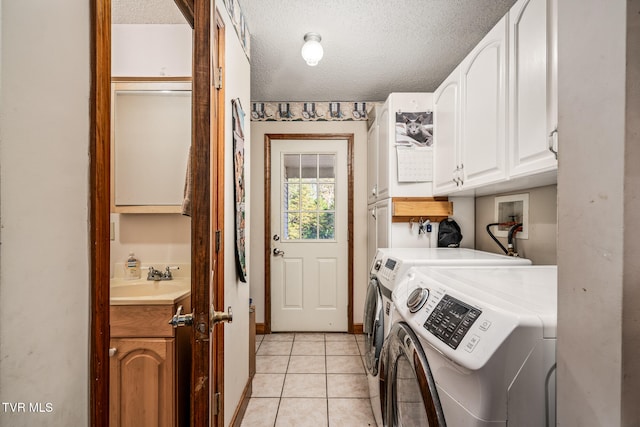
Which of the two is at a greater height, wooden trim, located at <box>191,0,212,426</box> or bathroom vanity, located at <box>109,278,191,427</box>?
wooden trim, located at <box>191,0,212,426</box>

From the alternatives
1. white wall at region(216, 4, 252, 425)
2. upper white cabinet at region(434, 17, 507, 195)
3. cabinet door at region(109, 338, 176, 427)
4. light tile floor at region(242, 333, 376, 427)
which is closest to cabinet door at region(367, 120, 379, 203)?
upper white cabinet at region(434, 17, 507, 195)

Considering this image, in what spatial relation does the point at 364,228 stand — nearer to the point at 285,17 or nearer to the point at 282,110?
the point at 282,110

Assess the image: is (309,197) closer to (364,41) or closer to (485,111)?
(364,41)

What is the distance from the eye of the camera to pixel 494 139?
1497 millimetres

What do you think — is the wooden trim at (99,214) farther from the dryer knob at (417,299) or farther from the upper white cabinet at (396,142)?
the upper white cabinet at (396,142)

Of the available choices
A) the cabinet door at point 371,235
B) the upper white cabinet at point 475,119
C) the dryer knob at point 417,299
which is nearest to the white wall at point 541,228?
the upper white cabinet at point 475,119

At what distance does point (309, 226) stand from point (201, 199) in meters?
2.53

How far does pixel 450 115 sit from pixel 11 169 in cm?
215

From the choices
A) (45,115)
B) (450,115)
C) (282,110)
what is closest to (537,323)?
(45,115)

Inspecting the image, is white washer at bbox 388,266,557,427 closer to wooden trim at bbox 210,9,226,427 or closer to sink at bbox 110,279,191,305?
wooden trim at bbox 210,9,226,427

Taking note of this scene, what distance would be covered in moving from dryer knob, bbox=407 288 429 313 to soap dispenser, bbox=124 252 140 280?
5.15 feet

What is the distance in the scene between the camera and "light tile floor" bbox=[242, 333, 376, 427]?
6.23ft

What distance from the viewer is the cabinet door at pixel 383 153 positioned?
2492 millimetres

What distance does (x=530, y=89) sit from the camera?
48.2 inches
